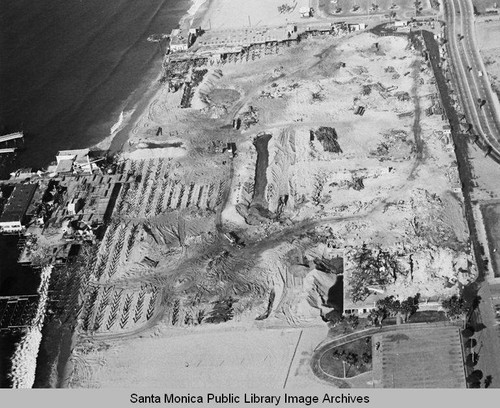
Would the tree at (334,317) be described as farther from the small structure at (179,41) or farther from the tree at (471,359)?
the small structure at (179,41)

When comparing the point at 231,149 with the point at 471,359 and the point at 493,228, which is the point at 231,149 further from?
the point at 471,359

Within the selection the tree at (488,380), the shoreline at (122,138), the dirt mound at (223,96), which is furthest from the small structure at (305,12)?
the tree at (488,380)

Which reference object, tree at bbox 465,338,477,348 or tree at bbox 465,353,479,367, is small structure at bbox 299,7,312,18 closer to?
tree at bbox 465,338,477,348

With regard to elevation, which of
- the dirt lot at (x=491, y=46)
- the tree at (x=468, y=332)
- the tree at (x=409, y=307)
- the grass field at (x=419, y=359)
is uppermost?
the dirt lot at (x=491, y=46)

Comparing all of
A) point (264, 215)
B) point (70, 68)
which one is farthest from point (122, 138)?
point (264, 215)

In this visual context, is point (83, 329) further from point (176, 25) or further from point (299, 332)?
point (176, 25)

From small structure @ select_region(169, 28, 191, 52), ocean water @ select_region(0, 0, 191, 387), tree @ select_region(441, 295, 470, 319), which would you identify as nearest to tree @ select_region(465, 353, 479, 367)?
tree @ select_region(441, 295, 470, 319)
